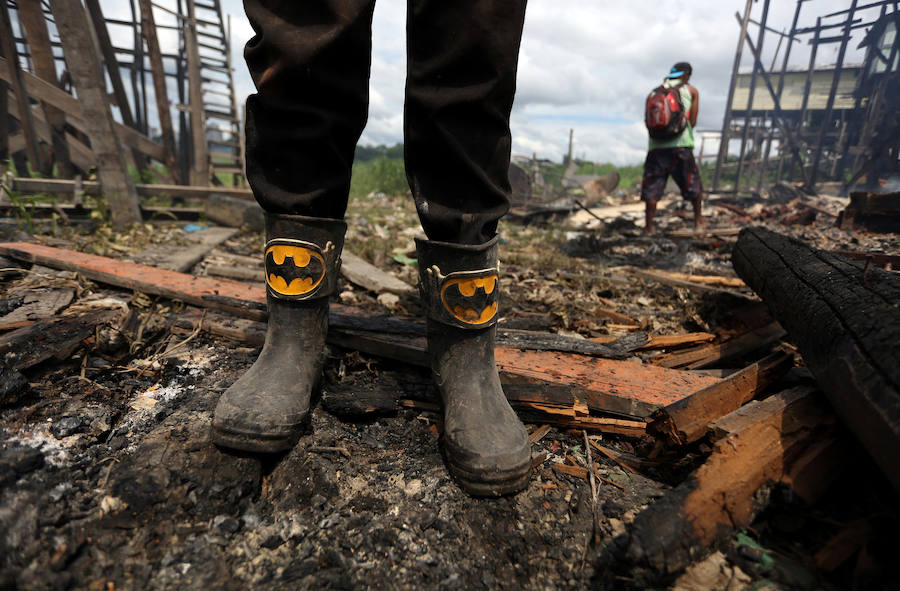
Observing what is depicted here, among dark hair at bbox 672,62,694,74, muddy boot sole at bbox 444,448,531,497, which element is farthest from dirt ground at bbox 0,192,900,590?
dark hair at bbox 672,62,694,74

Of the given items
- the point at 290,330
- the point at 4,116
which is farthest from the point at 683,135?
the point at 4,116

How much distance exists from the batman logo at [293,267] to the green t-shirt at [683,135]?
236 inches

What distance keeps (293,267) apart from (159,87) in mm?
7242

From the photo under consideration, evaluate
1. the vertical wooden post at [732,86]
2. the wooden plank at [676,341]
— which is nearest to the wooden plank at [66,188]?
the wooden plank at [676,341]

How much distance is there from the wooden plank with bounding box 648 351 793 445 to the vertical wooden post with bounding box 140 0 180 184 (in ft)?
23.9

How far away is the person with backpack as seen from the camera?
567 centimetres

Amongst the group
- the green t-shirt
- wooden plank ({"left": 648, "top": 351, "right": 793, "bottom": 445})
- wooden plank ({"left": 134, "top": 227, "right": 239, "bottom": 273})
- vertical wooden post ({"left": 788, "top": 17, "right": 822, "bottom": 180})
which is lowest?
wooden plank ({"left": 134, "top": 227, "right": 239, "bottom": 273})

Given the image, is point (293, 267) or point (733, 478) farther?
point (293, 267)

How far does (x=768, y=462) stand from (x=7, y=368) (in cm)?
194

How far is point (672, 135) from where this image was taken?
5.80 m

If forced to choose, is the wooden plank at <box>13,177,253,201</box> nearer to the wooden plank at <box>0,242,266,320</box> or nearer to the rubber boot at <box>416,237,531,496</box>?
the wooden plank at <box>0,242,266,320</box>

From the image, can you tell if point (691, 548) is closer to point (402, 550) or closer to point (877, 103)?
point (402, 550)

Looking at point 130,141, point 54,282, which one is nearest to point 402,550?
point 54,282

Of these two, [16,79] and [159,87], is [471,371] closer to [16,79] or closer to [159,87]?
[16,79]
